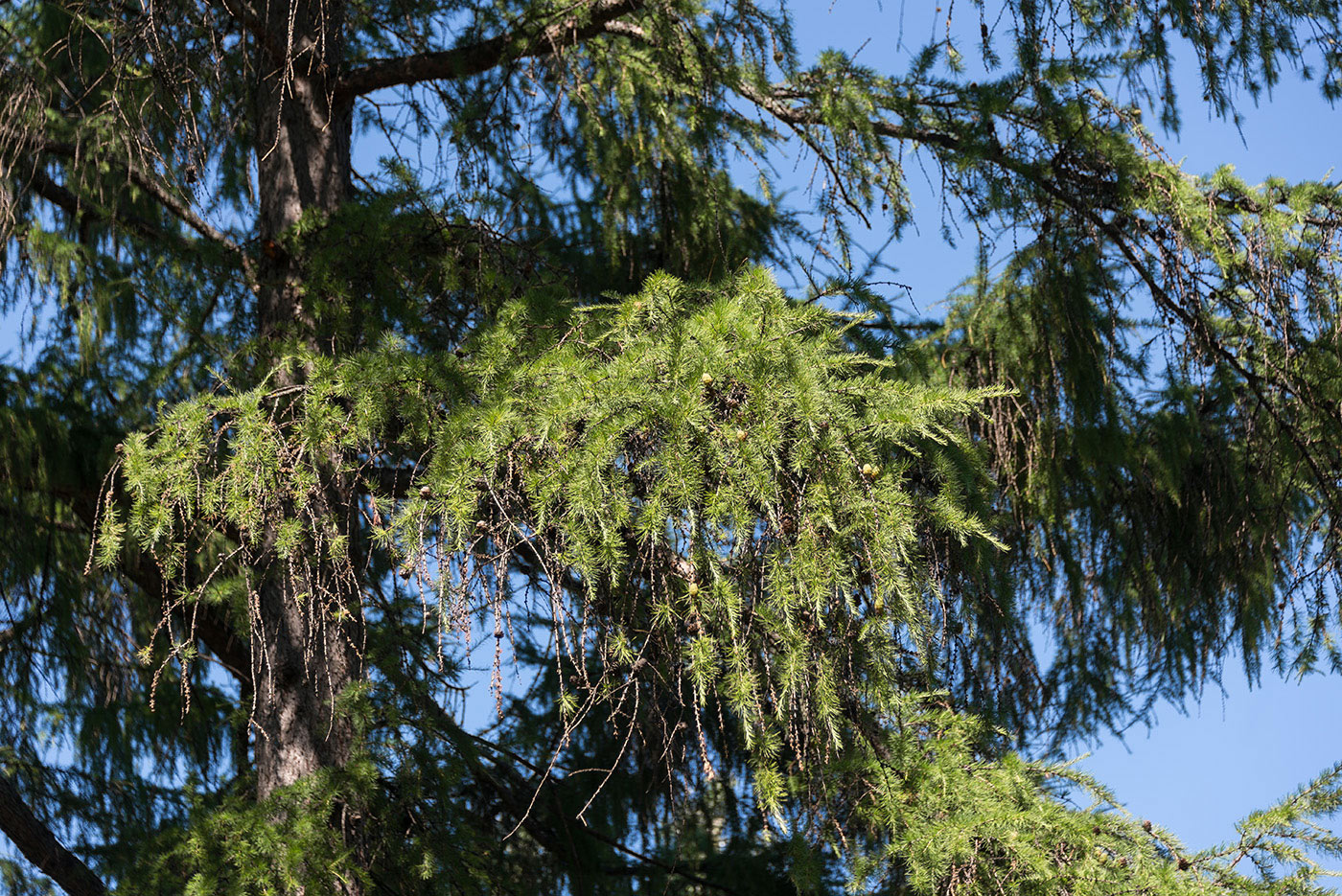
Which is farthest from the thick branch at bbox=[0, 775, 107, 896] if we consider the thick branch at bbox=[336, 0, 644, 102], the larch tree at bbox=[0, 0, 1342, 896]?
the thick branch at bbox=[336, 0, 644, 102]

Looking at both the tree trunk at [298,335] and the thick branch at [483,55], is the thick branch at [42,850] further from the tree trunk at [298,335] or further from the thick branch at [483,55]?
the thick branch at [483,55]

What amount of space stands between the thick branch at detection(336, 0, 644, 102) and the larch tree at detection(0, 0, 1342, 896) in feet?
0.06

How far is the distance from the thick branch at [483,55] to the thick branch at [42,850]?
269 centimetres

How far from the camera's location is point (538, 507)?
297 centimetres

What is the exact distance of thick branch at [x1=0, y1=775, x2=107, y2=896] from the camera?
13.5ft

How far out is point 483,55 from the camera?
472 cm

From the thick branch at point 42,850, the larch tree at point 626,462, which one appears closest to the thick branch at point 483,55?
the larch tree at point 626,462

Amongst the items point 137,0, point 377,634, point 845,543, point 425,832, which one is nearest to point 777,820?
point 845,543

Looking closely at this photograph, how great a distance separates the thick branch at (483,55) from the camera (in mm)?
4516

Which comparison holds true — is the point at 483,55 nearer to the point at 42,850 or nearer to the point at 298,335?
the point at 298,335

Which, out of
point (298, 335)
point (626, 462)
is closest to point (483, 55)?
point (298, 335)

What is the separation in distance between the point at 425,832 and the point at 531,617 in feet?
2.96

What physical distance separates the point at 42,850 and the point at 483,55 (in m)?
3.00

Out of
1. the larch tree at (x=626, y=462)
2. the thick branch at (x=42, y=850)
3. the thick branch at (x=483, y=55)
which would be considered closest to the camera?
the larch tree at (x=626, y=462)
